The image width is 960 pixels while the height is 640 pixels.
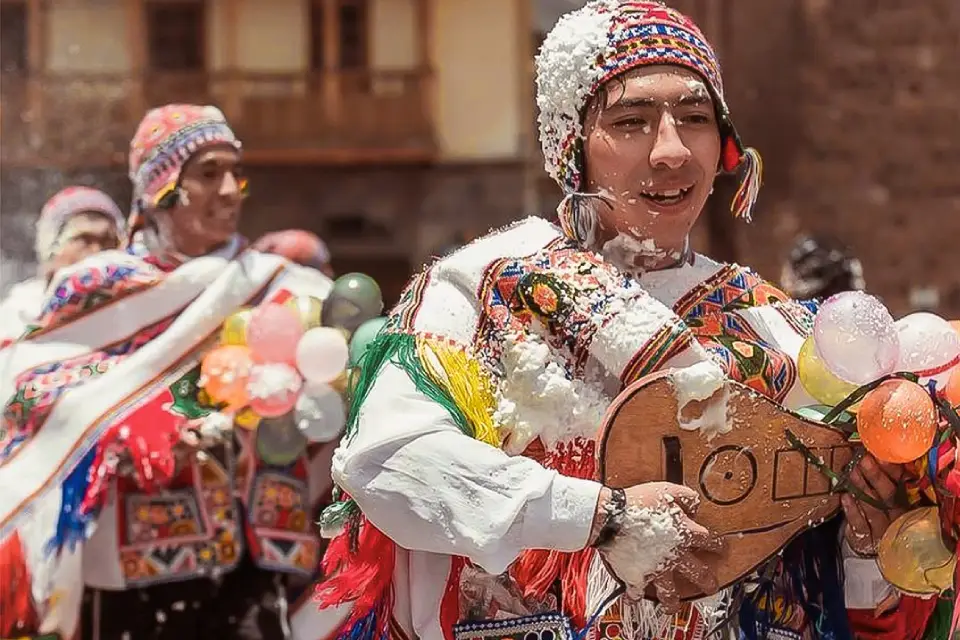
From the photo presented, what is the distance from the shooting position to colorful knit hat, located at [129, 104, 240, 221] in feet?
18.7

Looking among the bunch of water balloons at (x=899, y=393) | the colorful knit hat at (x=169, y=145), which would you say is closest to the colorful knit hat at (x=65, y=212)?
the colorful knit hat at (x=169, y=145)

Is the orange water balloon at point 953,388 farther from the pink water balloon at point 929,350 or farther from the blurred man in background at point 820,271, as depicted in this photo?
the blurred man in background at point 820,271

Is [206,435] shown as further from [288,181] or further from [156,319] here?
[288,181]

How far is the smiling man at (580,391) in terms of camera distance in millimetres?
2645

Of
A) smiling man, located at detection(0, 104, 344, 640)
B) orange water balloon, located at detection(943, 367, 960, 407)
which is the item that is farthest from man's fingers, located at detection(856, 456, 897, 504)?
smiling man, located at detection(0, 104, 344, 640)

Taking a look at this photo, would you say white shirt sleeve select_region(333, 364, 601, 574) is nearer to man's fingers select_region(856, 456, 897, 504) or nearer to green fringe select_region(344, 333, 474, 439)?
green fringe select_region(344, 333, 474, 439)

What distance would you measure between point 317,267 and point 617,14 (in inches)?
136

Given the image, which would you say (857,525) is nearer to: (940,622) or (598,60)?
(940,622)

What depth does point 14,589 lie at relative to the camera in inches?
211

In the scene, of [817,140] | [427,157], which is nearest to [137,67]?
[427,157]

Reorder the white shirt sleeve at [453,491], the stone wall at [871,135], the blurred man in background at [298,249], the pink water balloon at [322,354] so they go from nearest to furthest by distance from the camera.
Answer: the white shirt sleeve at [453,491]
the pink water balloon at [322,354]
the blurred man in background at [298,249]
the stone wall at [871,135]

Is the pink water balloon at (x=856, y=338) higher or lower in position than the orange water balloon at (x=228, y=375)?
higher

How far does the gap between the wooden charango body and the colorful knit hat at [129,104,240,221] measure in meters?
3.28

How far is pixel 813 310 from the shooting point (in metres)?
3.19
